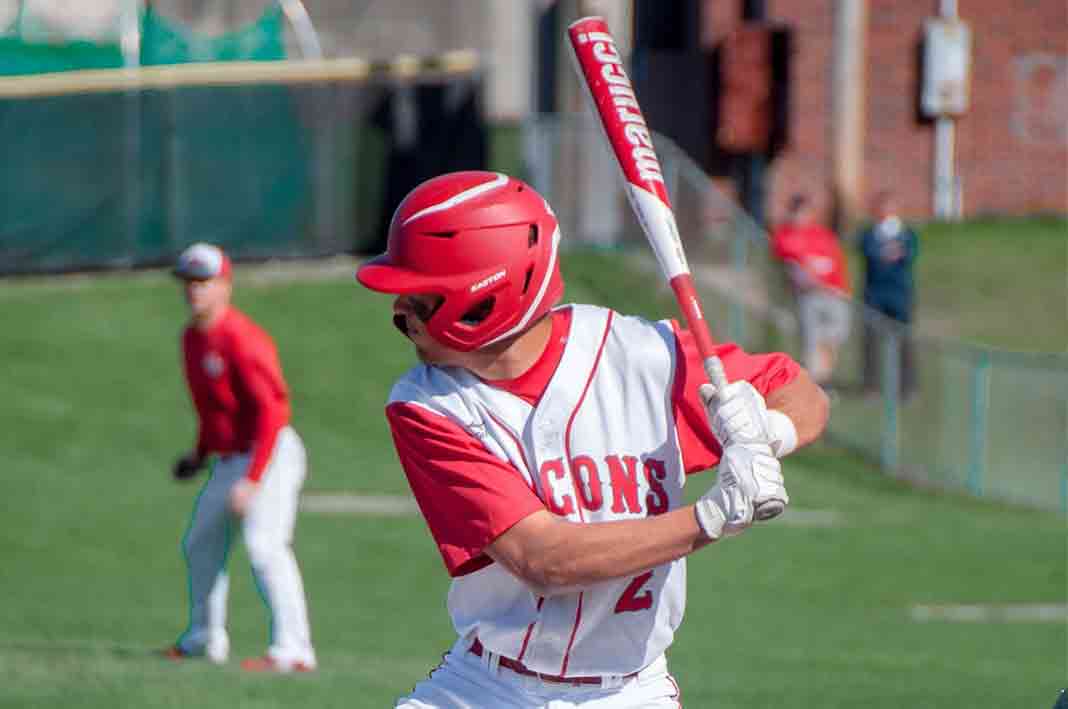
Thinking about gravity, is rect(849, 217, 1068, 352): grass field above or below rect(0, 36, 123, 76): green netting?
below

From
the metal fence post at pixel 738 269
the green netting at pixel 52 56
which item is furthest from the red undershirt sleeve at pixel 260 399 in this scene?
the green netting at pixel 52 56

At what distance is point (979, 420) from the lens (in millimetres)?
16094

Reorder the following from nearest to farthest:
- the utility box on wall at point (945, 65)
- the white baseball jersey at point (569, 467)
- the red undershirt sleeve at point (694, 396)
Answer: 1. the white baseball jersey at point (569, 467)
2. the red undershirt sleeve at point (694, 396)
3. the utility box on wall at point (945, 65)

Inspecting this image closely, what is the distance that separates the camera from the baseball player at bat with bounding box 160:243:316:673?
29.8 feet

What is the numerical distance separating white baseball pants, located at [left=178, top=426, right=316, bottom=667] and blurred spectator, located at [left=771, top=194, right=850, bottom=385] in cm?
926

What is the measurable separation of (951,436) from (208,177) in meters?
8.48

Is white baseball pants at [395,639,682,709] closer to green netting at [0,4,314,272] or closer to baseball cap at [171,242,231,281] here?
baseball cap at [171,242,231,281]

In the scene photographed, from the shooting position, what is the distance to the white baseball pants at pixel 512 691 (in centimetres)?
430

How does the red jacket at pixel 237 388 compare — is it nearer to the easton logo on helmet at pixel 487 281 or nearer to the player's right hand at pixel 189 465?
the player's right hand at pixel 189 465

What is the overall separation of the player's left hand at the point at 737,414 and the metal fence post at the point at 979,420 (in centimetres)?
1206

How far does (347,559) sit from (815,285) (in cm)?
648

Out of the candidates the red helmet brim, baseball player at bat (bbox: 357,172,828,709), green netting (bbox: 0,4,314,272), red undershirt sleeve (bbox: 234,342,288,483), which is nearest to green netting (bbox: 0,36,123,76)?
green netting (bbox: 0,4,314,272)

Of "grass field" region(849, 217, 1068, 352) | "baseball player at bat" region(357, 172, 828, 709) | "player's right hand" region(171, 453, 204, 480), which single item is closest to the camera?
"baseball player at bat" region(357, 172, 828, 709)

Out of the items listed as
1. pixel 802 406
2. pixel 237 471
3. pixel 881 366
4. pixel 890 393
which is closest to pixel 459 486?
pixel 802 406
